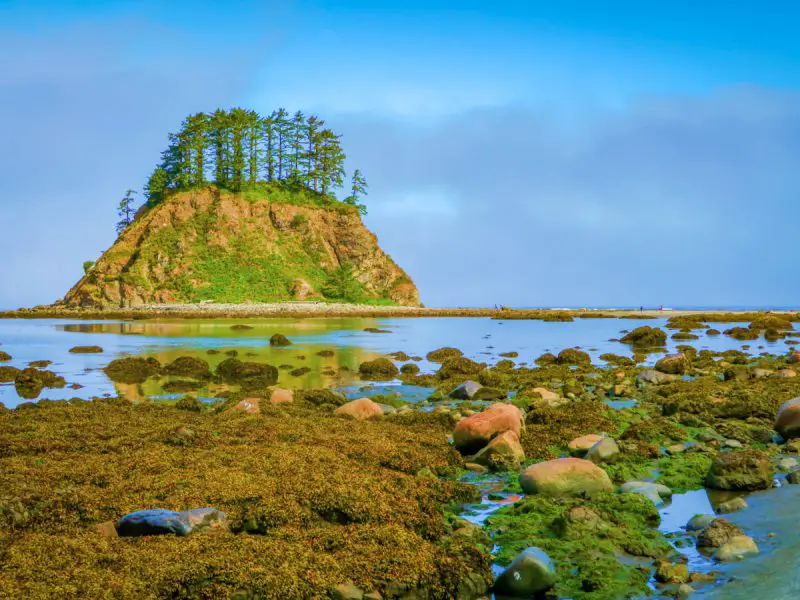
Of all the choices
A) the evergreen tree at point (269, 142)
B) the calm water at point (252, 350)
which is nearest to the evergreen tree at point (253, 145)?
the evergreen tree at point (269, 142)

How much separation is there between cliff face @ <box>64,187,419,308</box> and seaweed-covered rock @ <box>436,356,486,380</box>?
74.0 metres

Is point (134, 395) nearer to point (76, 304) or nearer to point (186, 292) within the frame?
point (186, 292)

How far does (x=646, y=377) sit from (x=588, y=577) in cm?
1680

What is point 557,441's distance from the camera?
12.8 meters

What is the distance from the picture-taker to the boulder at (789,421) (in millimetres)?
12430

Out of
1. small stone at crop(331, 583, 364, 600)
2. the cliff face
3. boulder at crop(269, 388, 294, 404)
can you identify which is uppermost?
the cliff face

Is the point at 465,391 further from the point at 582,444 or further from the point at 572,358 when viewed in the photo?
the point at 572,358

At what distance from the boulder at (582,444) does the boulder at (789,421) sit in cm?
417

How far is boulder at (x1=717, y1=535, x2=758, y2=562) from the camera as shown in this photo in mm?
6707

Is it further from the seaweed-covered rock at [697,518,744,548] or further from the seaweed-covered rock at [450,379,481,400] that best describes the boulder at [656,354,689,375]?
the seaweed-covered rock at [697,518,744,548]

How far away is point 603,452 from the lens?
11023 millimetres

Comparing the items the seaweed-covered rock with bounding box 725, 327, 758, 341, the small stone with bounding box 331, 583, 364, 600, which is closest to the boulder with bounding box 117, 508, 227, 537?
the small stone with bounding box 331, 583, 364, 600

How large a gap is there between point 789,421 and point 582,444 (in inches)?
185

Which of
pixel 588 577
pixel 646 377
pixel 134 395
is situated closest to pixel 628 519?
pixel 588 577
